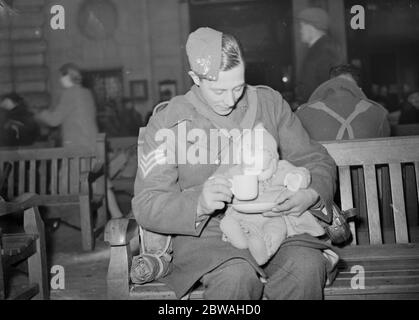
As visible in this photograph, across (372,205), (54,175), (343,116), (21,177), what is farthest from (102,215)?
(372,205)

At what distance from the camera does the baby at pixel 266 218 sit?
1511 millimetres

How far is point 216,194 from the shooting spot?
1475 millimetres

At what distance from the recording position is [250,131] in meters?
1.58

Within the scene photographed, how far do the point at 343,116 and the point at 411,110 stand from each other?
3677 millimetres

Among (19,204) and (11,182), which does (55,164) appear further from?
(19,204)

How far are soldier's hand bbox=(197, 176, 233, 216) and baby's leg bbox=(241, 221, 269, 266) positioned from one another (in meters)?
0.13

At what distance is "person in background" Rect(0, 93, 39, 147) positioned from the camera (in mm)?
4973

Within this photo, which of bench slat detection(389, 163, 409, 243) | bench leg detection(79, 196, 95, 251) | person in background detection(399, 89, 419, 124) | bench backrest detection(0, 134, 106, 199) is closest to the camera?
bench slat detection(389, 163, 409, 243)

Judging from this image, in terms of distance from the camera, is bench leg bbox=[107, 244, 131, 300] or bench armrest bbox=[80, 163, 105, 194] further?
bench armrest bbox=[80, 163, 105, 194]

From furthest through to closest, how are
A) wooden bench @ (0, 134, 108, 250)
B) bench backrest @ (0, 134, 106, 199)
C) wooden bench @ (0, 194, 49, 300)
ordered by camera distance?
bench backrest @ (0, 134, 106, 199) → wooden bench @ (0, 134, 108, 250) → wooden bench @ (0, 194, 49, 300)

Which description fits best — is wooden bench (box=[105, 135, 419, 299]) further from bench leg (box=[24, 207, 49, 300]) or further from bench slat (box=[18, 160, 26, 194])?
bench slat (box=[18, 160, 26, 194])

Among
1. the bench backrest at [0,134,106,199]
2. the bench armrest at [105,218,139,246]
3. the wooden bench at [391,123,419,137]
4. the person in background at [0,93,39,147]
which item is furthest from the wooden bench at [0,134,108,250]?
the wooden bench at [391,123,419,137]

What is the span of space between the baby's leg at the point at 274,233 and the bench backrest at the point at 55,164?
107 inches

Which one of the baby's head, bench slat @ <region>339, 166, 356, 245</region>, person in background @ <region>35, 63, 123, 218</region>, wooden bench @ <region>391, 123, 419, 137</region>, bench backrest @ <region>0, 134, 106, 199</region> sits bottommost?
bench slat @ <region>339, 166, 356, 245</region>
